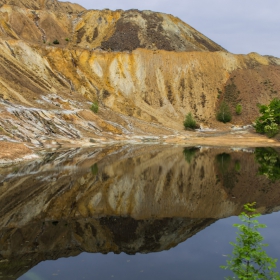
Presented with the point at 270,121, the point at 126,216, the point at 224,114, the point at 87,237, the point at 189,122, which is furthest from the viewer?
the point at 224,114

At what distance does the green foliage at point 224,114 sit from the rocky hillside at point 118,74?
1466 mm

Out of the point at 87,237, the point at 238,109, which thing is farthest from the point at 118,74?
the point at 87,237

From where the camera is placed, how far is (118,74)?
74438 millimetres

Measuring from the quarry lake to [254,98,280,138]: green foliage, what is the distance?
27322 mm

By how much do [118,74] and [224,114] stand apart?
2409 cm

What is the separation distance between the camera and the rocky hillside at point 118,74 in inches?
2174

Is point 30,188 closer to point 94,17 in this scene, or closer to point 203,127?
point 203,127

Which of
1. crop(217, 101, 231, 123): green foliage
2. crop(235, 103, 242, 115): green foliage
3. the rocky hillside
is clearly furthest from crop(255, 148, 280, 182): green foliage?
crop(235, 103, 242, 115): green foliage

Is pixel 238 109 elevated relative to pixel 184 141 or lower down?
elevated

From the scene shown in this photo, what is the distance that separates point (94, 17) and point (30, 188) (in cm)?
7704

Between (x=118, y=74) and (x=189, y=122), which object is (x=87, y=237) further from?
(x=118, y=74)

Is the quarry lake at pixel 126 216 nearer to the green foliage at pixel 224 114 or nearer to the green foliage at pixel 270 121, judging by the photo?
the green foliage at pixel 270 121

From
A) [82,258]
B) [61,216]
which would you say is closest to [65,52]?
[61,216]

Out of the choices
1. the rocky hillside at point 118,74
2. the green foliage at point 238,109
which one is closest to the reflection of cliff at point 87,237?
the rocky hillside at point 118,74
